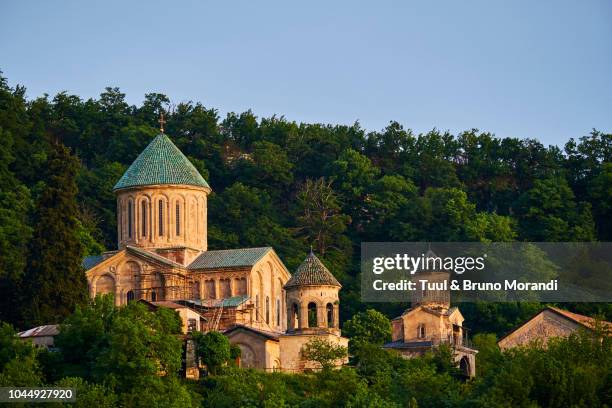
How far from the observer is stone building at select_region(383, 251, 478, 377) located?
6188cm

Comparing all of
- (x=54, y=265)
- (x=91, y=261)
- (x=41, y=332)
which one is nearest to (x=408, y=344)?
(x=91, y=261)

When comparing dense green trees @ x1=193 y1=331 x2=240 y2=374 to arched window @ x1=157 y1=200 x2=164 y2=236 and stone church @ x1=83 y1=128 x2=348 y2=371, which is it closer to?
stone church @ x1=83 y1=128 x2=348 y2=371

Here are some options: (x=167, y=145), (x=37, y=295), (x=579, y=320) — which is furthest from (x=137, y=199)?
(x=579, y=320)

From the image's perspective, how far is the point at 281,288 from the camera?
Answer: 63562mm

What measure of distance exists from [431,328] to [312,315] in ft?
14.1

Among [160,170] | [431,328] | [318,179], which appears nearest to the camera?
[431,328]

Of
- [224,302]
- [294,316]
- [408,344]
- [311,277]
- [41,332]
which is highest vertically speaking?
[311,277]

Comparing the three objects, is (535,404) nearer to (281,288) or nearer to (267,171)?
(281,288)

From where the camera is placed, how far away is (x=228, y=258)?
62.1 metres

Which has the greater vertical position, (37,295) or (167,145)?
(167,145)

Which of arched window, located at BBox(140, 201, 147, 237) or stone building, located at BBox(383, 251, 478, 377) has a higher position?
arched window, located at BBox(140, 201, 147, 237)

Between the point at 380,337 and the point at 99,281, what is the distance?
32.9ft

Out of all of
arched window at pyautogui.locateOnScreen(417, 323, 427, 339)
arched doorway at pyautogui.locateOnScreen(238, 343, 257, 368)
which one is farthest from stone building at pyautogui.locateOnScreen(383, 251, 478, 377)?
arched doorway at pyautogui.locateOnScreen(238, 343, 257, 368)

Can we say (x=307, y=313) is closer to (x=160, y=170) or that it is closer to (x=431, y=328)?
(x=431, y=328)
